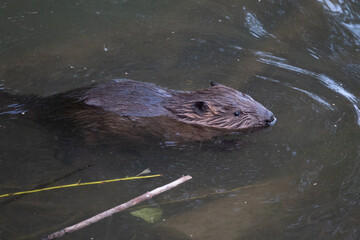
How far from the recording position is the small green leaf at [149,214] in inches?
144

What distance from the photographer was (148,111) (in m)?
4.52

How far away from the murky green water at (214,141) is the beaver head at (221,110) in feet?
0.57

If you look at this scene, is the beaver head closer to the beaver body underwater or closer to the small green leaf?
the beaver body underwater

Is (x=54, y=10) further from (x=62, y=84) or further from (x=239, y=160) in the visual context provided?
(x=239, y=160)

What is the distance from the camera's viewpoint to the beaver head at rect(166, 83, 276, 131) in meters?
4.74

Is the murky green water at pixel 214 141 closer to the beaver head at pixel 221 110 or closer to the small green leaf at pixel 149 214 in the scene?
the small green leaf at pixel 149 214

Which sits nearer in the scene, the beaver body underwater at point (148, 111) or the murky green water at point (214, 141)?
the murky green water at point (214, 141)

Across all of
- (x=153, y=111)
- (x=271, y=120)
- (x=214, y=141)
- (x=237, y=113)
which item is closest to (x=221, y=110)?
(x=237, y=113)

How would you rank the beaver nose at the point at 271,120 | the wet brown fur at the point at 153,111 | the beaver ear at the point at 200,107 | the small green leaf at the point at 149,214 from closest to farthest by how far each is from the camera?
the small green leaf at the point at 149,214 < the wet brown fur at the point at 153,111 < the beaver ear at the point at 200,107 < the beaver nose at the point at 271,120

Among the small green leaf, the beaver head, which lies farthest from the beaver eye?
the small green leaf

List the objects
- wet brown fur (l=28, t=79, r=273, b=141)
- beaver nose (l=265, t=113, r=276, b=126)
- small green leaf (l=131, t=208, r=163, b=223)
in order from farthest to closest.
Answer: beaver nose (l=265, t=113, r=276, b=126) → wet brown fur (l=28, t=79, r=273, b=141) → small green leaf (l=131, t=208, r=163, b=223)

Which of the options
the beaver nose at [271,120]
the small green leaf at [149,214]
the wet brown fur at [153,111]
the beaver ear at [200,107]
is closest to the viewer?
the small green leaf at [149,214]

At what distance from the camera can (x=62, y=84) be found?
530 cm

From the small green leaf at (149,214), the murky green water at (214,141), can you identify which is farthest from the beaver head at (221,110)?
the small green leaf at (149,214)
